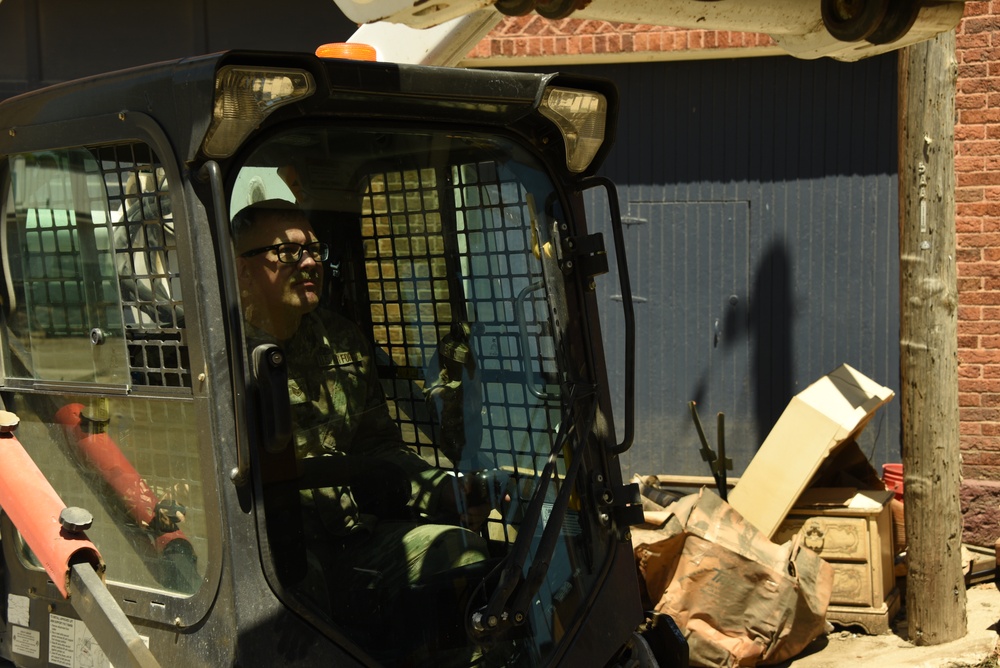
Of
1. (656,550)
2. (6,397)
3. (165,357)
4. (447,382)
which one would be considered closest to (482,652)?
(447,382)

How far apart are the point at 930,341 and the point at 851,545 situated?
1.14 metres

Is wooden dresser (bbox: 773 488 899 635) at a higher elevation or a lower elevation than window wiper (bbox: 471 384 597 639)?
lower

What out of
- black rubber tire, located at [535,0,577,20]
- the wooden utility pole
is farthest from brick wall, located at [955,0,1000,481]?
black rubber tire, located at [535,0,577,20]

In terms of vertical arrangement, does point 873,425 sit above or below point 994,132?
below

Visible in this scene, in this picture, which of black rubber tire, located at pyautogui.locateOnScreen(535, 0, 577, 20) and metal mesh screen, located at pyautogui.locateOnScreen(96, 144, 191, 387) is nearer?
black rubber tire, located at pyautogui.locateOnScreen(535, 0, 577, 20)

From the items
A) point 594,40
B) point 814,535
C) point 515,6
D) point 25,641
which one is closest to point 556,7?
point 515,6

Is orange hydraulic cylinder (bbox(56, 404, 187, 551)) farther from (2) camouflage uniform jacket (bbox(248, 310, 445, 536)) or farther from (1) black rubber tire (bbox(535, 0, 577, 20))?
(1) black rubber tire (bbox(535, 0, 577, 20))

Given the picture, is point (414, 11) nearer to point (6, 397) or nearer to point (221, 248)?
point (221, 248)

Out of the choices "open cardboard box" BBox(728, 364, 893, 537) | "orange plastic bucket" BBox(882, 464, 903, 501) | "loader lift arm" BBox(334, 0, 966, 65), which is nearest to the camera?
"loader lift arm" BBox(334, 0, 966, 65)

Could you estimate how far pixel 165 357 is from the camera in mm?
2363

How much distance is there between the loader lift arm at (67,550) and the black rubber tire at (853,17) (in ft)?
6.04

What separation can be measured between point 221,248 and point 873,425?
5.92m

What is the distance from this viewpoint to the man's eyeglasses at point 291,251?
2.44 meters

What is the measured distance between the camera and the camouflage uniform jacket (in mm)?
2486
